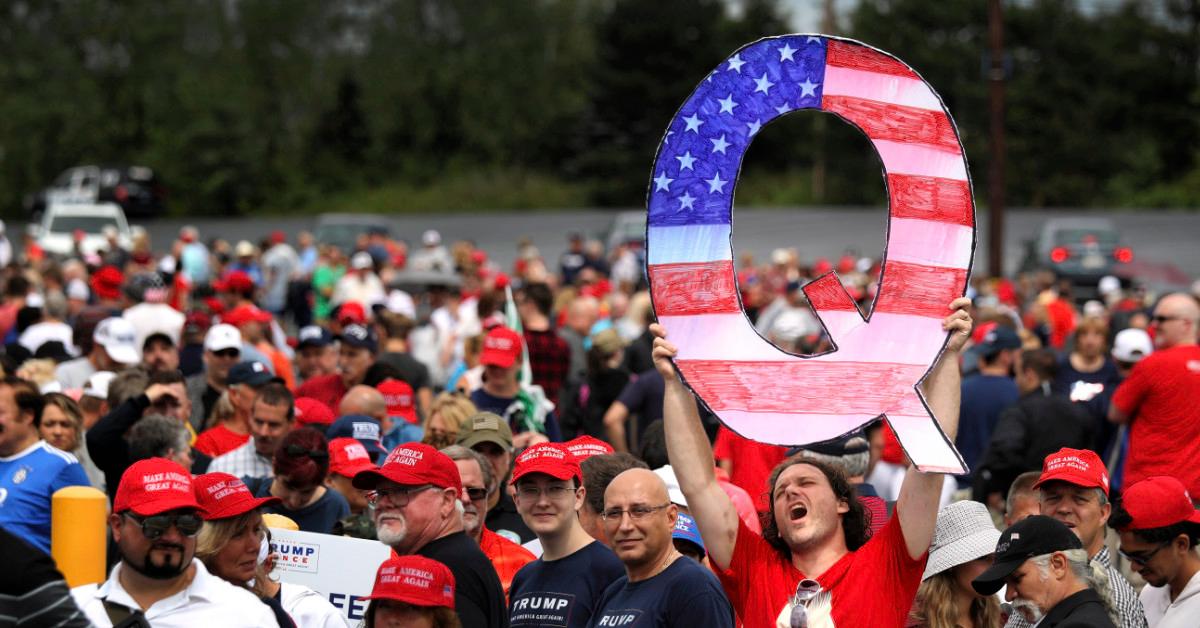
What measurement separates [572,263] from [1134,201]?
3251 cm

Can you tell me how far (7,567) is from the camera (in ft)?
11.4

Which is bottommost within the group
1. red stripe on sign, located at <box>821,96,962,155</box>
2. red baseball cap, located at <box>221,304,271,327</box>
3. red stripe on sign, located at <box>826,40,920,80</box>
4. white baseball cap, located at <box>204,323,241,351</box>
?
red baseball cap, located at <box>221,304,271,327</box>

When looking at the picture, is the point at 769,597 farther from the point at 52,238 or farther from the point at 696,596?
the point at 52,238

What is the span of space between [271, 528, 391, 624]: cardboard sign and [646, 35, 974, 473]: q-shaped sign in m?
1.55

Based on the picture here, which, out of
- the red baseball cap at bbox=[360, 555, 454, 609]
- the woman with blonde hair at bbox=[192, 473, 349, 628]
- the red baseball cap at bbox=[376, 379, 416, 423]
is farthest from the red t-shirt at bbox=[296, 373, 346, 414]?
the red baseball cap at bbox=[360, 555, 454, 609]

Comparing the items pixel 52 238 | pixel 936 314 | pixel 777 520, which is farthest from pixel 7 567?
pixel 52 238

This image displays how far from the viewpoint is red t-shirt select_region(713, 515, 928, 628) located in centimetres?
475

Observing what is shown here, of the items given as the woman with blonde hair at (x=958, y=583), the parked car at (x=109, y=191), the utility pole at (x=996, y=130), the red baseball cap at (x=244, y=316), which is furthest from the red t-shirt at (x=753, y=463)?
the parked car at (x=109, y=191)

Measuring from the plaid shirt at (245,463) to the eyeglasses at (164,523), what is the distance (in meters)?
3.09

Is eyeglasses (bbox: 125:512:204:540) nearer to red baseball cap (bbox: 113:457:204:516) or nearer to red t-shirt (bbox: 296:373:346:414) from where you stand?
red baseball cap (bbox: 113:457:204:516)

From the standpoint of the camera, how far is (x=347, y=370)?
32.6ft

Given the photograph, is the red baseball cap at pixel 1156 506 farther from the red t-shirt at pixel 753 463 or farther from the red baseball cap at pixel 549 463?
the red t-shirt at pixel 753 463

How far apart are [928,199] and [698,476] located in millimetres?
1105

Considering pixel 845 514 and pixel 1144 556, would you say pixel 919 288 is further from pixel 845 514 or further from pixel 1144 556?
pixel 1144 556
